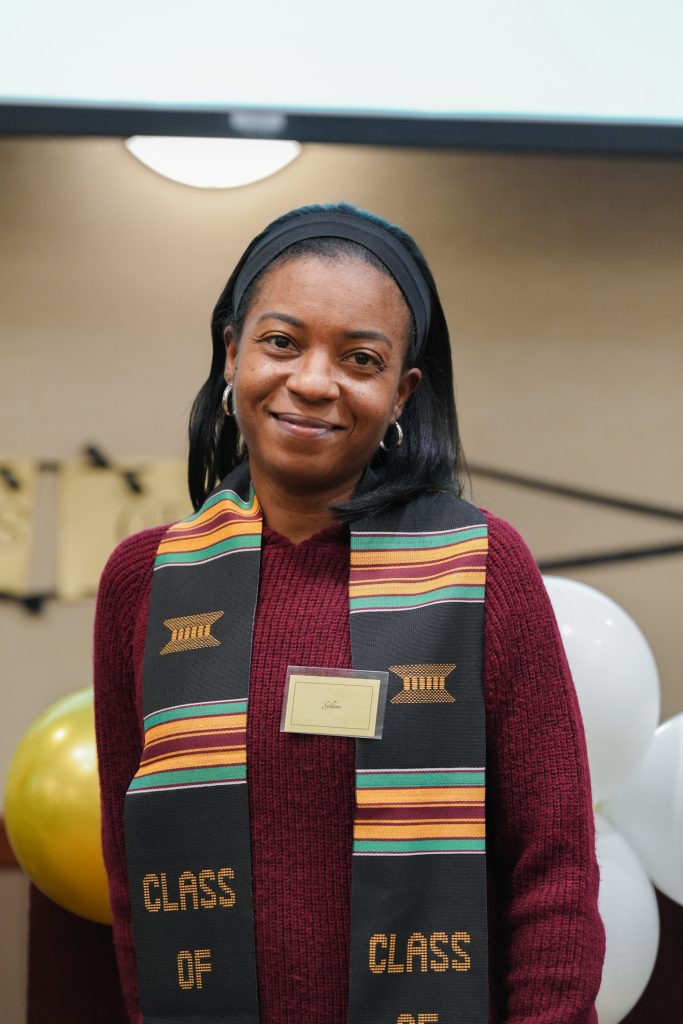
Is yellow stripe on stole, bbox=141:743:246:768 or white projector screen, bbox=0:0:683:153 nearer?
yellow stripe on stole, bbox=141:743:246:768

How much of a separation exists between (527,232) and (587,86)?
378mm

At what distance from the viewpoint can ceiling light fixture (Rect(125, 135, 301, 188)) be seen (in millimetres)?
2514

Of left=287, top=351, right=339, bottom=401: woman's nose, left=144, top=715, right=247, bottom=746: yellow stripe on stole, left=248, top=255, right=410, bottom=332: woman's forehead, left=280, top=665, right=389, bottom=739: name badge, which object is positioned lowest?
left=144, top=715, right=247, bottom=746: yellow stripe on stole

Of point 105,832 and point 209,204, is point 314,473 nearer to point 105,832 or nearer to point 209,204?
point 105,832

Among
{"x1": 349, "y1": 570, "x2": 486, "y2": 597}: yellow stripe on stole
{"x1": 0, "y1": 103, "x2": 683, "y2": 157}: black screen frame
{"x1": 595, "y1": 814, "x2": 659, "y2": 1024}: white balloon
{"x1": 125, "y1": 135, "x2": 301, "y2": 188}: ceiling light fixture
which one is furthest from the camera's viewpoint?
{"x1": 125, "y1": 135, "x2": 301, "y2": 188}: ceiling light fixture

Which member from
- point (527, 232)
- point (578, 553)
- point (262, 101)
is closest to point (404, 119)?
point (262, 101)

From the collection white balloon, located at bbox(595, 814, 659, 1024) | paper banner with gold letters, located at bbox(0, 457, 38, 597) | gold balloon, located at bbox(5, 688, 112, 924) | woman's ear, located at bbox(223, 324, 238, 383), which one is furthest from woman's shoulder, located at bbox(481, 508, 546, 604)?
paper banner with gold letters, located at bbox(0, 457, 38, 597)

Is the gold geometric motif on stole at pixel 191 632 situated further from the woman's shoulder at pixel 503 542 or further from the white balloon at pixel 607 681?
the white balloon at pixel 607 681

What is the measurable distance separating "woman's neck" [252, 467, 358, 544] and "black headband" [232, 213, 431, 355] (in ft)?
0.61

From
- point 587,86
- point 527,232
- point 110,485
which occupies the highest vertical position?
point 587,86

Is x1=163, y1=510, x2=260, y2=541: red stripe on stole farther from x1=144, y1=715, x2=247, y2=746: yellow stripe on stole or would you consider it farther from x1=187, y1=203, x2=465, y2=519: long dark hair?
x1=144, y1=715, x2=247, y2=746: yellow stripe on stole

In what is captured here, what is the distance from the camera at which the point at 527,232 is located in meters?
2.61

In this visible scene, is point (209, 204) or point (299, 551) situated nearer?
point (299, 551)

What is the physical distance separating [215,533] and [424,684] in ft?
1.06
